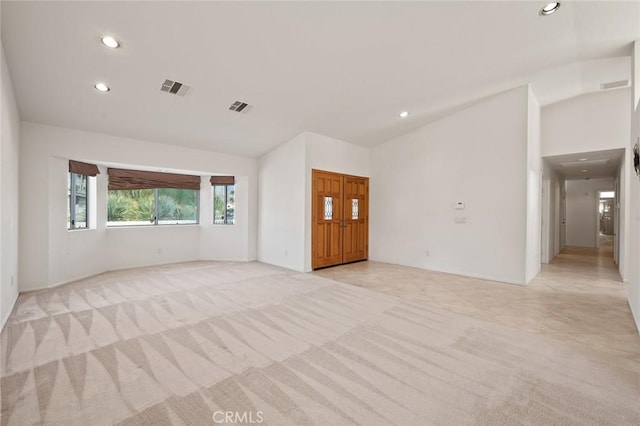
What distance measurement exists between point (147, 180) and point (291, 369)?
580cm

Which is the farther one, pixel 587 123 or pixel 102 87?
pixel 587 123

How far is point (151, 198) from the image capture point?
21.9 ft

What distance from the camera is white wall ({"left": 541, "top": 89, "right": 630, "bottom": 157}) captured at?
5.39 metres

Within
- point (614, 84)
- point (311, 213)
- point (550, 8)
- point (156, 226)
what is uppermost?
point (614, 84)

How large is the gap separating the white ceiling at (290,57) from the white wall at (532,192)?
1.49ft

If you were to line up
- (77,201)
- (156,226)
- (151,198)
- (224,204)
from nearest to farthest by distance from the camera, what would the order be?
(77,201) → (156,226) → (151,198) → (224,204)

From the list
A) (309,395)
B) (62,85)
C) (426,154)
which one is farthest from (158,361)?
(426,154)

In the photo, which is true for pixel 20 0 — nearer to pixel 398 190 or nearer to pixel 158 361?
pixel 158 361

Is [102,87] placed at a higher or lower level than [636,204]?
higher

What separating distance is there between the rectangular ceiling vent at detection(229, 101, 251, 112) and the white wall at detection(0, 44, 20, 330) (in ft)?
8.23

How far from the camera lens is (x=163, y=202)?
270 inches

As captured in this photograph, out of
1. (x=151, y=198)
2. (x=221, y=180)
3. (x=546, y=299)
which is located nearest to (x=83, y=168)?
(x=151, y=198)

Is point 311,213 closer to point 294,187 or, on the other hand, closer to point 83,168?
point 294,187

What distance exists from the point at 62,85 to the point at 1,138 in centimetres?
110
